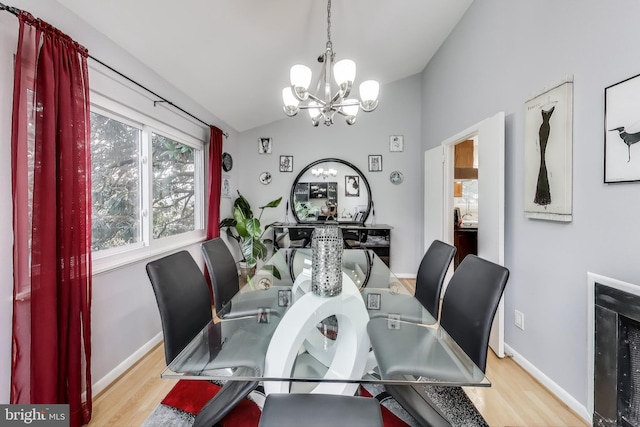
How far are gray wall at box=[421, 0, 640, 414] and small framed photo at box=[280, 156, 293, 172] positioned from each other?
2.67m

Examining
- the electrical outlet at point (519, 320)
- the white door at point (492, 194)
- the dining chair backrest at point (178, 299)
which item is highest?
the white door at point (492, 194)

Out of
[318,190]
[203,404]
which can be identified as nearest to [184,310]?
[203,404]

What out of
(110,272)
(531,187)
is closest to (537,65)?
(531,187)

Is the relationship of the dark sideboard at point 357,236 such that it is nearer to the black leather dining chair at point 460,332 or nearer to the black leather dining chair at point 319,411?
the black leather dining chair at point 460,332

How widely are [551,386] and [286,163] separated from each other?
3.87m

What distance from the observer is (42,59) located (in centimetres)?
131

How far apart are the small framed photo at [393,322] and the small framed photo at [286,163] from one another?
3226 millimetres

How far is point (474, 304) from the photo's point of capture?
4.36ft

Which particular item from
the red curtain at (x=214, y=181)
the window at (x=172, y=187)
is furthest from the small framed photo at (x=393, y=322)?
the red curtain at (x=214, y=181)

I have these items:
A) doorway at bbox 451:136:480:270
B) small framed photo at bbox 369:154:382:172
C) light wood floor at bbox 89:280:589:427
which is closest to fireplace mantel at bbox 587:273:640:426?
light wood floor at bbox 89:280:589:427

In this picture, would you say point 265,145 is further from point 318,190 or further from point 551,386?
point 551,386

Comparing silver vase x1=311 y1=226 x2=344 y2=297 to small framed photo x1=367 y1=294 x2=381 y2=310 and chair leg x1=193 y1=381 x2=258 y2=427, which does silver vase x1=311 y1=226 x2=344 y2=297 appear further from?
chair leg x1=193 y1=381 x2=258 y2=427

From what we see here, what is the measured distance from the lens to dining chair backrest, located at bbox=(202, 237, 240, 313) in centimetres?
191

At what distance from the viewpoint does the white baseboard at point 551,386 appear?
5.17ft
